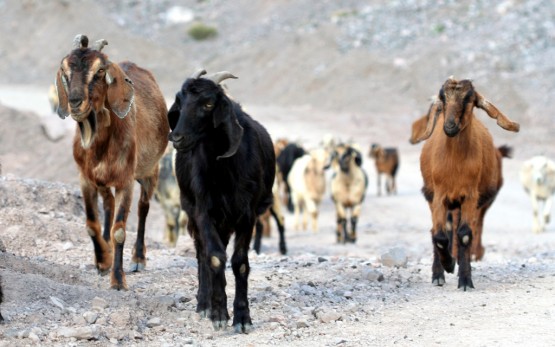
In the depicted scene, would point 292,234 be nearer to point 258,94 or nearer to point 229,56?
point 258,94

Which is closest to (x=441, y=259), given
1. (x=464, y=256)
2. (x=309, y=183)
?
(x=464, y=256)

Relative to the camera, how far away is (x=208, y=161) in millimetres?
8719

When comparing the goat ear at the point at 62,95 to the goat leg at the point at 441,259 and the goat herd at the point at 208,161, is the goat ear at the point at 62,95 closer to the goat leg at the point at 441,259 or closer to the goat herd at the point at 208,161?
the goat herd at the point at 208,161

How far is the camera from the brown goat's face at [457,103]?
10.7 meters

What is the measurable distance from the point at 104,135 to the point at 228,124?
6.68 ft

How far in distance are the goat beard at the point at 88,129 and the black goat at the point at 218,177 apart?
130 centimetres

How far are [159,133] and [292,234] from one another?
10713 millimetres

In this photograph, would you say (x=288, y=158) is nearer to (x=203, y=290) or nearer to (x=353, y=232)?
(x=353, y=232)

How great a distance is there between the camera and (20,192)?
1403 cm

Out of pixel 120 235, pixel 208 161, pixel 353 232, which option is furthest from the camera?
pixel 353 232

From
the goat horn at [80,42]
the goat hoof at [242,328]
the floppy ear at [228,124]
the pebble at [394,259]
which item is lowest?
the goat hoof at [242,328]

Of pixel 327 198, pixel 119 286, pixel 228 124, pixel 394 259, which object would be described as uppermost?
pixel 327 198

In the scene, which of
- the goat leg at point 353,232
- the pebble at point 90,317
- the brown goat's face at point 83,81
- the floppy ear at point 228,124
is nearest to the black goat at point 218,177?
the floppy ear at point 228,124

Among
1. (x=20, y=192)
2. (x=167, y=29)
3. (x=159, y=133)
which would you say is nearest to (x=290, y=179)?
(x=20, y=192)
